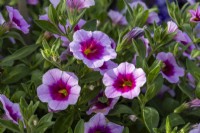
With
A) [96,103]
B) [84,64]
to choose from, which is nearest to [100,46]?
[84,64]

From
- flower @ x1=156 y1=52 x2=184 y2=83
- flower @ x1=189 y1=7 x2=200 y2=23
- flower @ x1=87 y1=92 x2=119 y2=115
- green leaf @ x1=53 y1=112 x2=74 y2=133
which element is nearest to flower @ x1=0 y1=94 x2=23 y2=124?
green leaf @ x1=53 y1=112 x2=74 y2=133

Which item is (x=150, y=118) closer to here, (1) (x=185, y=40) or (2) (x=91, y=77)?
(2) (x=91, y=77)

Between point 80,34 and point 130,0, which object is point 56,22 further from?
point 130,0

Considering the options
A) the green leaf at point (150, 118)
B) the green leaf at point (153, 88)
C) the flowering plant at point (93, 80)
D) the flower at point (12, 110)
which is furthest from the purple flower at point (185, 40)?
the flower at point (12, 110)

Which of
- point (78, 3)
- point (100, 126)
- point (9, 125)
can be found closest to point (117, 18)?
point (78, 3)

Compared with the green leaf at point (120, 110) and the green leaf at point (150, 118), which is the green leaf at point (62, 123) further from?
the green leaf at point (150, 118)

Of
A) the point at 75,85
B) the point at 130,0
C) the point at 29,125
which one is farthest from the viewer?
the point at 130,0
